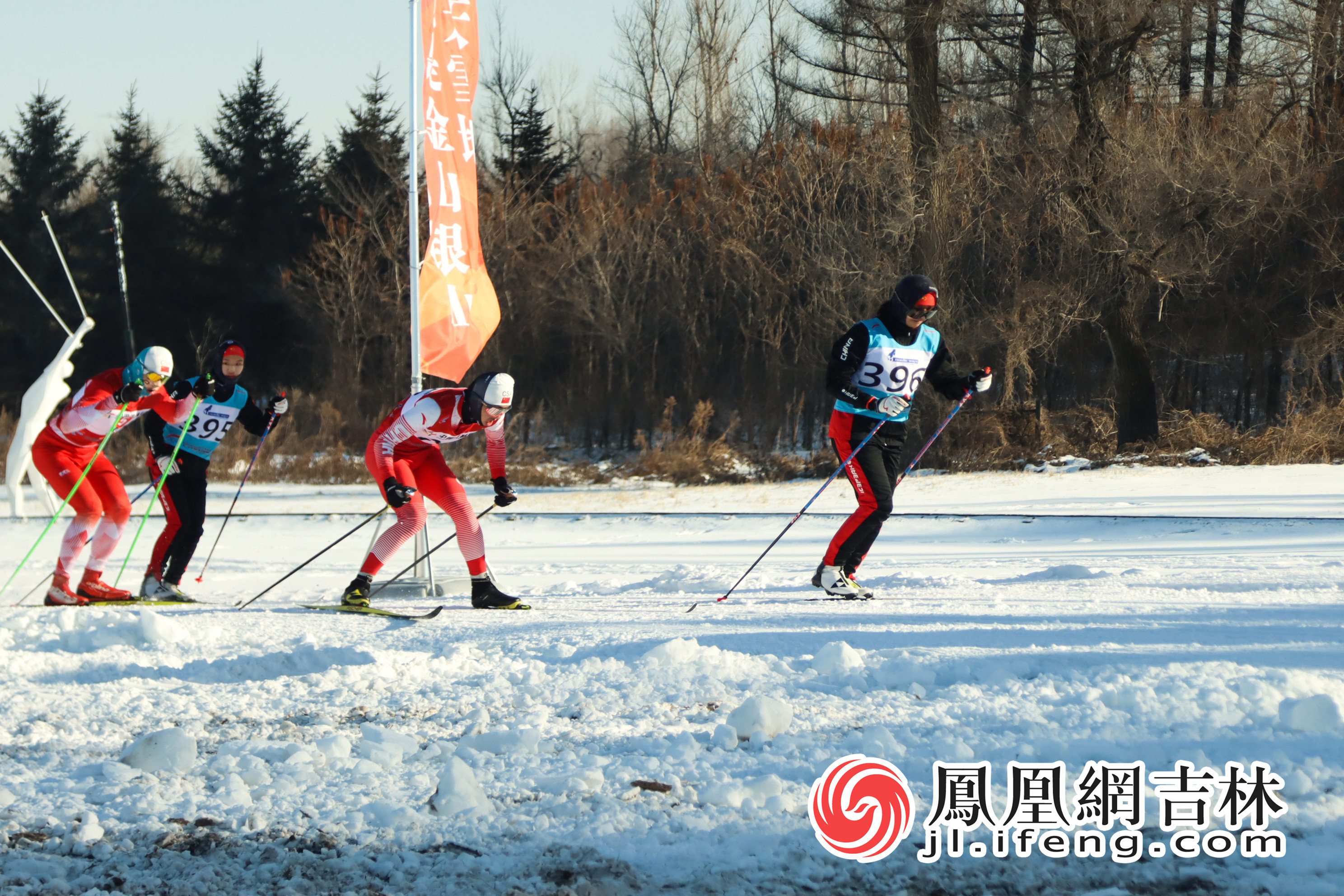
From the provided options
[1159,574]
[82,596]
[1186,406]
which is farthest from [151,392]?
[1186,406]

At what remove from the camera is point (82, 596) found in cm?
778

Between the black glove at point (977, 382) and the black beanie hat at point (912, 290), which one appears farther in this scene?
the black glove at point (977, 382)

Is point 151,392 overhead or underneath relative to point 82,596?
overhead

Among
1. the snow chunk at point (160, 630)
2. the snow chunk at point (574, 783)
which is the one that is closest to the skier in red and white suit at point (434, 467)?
the snow chunk at point (160, 630)

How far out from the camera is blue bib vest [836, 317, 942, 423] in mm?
7129

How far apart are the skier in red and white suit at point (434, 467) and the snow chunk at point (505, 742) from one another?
3.03 meters

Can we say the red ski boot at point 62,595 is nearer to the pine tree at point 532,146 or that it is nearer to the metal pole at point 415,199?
the metal pole at point 415,199

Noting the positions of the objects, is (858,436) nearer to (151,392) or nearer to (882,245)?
(151,392)

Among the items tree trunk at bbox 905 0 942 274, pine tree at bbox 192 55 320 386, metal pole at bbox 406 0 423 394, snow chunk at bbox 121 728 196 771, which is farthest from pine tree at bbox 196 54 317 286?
snow chunk at bbox 121 728 196 771

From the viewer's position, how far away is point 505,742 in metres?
3.88

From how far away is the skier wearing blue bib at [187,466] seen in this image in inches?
314

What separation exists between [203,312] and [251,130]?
614 centimetres

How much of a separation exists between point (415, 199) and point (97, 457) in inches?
119

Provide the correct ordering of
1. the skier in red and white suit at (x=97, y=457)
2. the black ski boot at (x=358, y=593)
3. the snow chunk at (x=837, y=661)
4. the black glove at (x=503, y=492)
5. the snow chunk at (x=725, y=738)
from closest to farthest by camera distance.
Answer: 1. the snow chunk at (x=725, y=738)
2. the snow chunk at (x=837, y=661)
3. the black ski boot at (x=358, y=593)
4. the black glove at (x=503, y=492)
5. the skier in red and white suit at (x=97, y=457)
